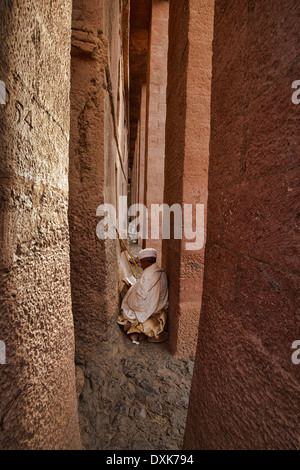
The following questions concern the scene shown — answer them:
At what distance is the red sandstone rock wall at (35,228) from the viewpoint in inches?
22.8

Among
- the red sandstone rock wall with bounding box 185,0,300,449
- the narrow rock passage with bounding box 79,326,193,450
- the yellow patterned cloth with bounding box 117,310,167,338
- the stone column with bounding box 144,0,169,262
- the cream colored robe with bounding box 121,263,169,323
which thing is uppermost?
the stone column with bounding box 144,0,169,262

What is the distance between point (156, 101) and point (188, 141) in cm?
496

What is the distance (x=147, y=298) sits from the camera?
305 centimetres

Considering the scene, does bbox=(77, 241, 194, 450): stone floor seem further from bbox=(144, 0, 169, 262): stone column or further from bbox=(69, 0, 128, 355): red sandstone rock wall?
bbox=(144, 0, 169, 262): stone column

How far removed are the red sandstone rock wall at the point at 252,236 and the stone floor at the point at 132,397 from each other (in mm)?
816

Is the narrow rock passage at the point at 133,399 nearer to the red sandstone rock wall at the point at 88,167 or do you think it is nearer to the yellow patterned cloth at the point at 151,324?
the yellow patterned cloth at the point at 151,324

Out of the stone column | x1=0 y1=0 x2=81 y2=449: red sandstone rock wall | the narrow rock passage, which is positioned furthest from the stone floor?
the stone column

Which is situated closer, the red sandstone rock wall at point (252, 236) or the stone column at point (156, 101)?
the red sandstone rock wall at point (252, 236)

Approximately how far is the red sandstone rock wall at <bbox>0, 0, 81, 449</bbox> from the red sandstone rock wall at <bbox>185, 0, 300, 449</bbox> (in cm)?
70

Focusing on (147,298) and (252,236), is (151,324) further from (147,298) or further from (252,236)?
(252,236)

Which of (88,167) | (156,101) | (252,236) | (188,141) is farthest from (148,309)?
(156,101)

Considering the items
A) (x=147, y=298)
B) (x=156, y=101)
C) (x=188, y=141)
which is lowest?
(x=147, y=298)

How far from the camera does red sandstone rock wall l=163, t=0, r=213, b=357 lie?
7.62 ft

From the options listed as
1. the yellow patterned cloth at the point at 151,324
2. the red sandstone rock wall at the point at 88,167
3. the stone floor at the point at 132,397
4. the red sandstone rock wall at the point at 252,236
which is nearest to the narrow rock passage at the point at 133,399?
the stone floor at the point at 132,397
